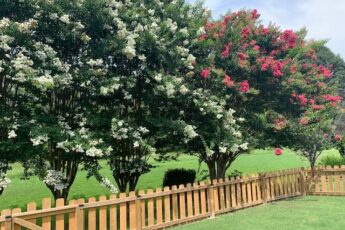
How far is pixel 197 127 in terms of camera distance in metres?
10.6

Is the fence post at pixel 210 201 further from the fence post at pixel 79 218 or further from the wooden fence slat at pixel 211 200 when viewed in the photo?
the fence post at pixel 79 218

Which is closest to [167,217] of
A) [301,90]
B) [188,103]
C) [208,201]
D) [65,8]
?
[208,201]

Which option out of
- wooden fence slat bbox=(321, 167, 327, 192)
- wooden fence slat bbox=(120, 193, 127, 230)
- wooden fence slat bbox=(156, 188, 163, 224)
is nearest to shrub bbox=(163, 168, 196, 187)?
wooden fence slat bbox=(156, 188, 163, 224)

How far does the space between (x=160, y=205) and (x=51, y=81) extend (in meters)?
3.39

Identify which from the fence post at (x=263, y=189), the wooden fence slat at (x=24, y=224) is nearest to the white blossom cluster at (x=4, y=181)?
the wooden fence slat at (x=24, y=224)

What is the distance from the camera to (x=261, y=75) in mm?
12320

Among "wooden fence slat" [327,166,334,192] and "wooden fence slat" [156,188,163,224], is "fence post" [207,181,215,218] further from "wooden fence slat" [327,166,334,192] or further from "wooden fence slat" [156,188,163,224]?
"wooden fence slat" [327,166,334,192]

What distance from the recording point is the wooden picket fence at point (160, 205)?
19.9 ft

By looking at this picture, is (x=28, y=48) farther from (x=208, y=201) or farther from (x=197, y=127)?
(x=208, y=201)

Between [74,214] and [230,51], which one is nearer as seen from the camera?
[74,214]

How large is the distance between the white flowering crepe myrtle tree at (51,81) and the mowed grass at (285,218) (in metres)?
3.05

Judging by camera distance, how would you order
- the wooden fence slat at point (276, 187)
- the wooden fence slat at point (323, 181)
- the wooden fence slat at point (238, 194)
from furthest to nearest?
the wooden fence slat at point (323, 181) < the wooden fence slat at point (276, 187) < the wooden fence slat at point (238, 194)

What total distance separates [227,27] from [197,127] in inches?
142

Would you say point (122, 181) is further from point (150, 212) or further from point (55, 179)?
point (150, 212)
